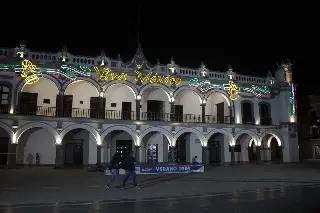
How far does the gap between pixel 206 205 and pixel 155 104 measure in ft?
63.4

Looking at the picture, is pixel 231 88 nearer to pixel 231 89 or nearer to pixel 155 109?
pixel 231 89

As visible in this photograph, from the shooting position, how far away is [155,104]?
92.9 ft

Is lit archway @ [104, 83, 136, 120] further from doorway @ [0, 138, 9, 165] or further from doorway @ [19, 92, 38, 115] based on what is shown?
doorway @ [0, 138, 9, 165]

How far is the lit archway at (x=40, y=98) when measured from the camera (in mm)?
24125

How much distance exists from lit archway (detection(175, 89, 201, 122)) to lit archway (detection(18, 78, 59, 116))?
37.0 feet

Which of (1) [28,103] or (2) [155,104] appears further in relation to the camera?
(2) [155,104]

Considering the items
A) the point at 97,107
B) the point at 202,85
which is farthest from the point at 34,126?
the point at 202,85

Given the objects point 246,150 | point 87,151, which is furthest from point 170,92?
point 246,150

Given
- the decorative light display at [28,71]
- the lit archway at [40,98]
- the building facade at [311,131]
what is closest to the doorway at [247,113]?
the building facade at [311,131]

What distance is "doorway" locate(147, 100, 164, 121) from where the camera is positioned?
27.9m

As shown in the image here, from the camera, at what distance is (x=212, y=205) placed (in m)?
9.37

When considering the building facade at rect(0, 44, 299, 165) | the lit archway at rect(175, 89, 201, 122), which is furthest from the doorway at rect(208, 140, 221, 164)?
the lit archway at rect(175, 89, 201, 122)

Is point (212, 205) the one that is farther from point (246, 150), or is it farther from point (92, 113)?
point (246, 150)

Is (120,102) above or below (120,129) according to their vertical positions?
above
